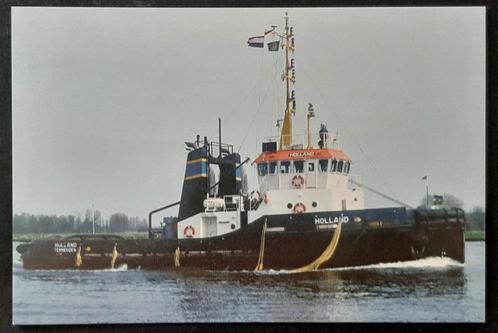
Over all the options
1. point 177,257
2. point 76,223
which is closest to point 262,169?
point 177,257

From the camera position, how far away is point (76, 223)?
5.04 m

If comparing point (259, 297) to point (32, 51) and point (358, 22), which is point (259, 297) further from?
point (32, 51)

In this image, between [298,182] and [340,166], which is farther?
[298,182]

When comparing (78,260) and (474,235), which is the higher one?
(474,235)

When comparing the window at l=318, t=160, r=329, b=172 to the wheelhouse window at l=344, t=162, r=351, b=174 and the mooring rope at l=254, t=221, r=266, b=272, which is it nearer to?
the wheelhouse window at l=344, t=162, r=351, b=174

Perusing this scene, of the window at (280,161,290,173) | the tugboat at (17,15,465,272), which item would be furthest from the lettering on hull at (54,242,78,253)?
the window at (280,161,290,173)

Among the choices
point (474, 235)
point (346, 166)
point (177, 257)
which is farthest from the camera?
point (177, 257)

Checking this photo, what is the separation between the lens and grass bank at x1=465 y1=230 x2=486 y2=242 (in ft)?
16.2

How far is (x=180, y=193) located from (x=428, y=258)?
68.6 inches

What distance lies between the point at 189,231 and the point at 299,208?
0.79 meters

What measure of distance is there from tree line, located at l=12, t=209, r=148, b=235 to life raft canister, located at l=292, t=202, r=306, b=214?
1030mm

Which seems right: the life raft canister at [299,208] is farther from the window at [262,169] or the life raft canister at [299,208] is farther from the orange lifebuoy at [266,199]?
the window at [262,169]

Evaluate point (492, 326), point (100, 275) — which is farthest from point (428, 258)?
point (100, 275)

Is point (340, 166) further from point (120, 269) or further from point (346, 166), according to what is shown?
point (120, 269)
